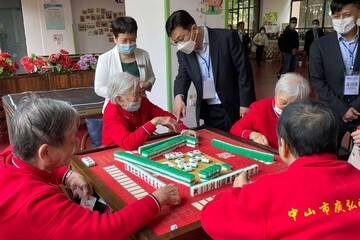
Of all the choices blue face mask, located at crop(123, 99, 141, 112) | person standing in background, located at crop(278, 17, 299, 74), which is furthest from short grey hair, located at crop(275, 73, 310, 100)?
person standing in background, located at crop(278, 17, 299, 74)

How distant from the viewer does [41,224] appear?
3.18 ft

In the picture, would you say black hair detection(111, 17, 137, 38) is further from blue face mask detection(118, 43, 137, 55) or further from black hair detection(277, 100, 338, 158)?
black hair detection(277, 100, 338, 158)

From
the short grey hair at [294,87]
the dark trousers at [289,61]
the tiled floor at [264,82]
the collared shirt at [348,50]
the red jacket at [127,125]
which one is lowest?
the tiled floor at [264,82]

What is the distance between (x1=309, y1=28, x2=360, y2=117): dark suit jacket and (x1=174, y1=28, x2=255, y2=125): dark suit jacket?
0.54 m

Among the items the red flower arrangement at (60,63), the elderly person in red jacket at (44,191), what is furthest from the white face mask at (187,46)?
the red flower arrangement at (60,63)

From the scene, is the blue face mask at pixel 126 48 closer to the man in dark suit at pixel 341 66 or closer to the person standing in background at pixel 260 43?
the man in dark suit at pixel 341 66

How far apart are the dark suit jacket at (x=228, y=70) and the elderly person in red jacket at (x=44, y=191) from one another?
1.55 metres

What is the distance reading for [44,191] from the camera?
1.02 meters

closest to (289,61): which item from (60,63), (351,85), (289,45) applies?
(289,45)

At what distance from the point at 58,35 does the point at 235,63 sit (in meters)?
7.51

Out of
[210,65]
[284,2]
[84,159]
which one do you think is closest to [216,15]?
[210,65]

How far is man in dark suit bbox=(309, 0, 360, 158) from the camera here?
2451mm

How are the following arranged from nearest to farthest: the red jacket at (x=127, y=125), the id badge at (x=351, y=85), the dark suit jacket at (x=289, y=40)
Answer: the red jacket at (x=127, y=125) → the id badge at (x=351, y=85) → the dark suit jacket at (x=289, y=40)

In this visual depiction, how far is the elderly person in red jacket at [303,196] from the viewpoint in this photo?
3.05 feet
